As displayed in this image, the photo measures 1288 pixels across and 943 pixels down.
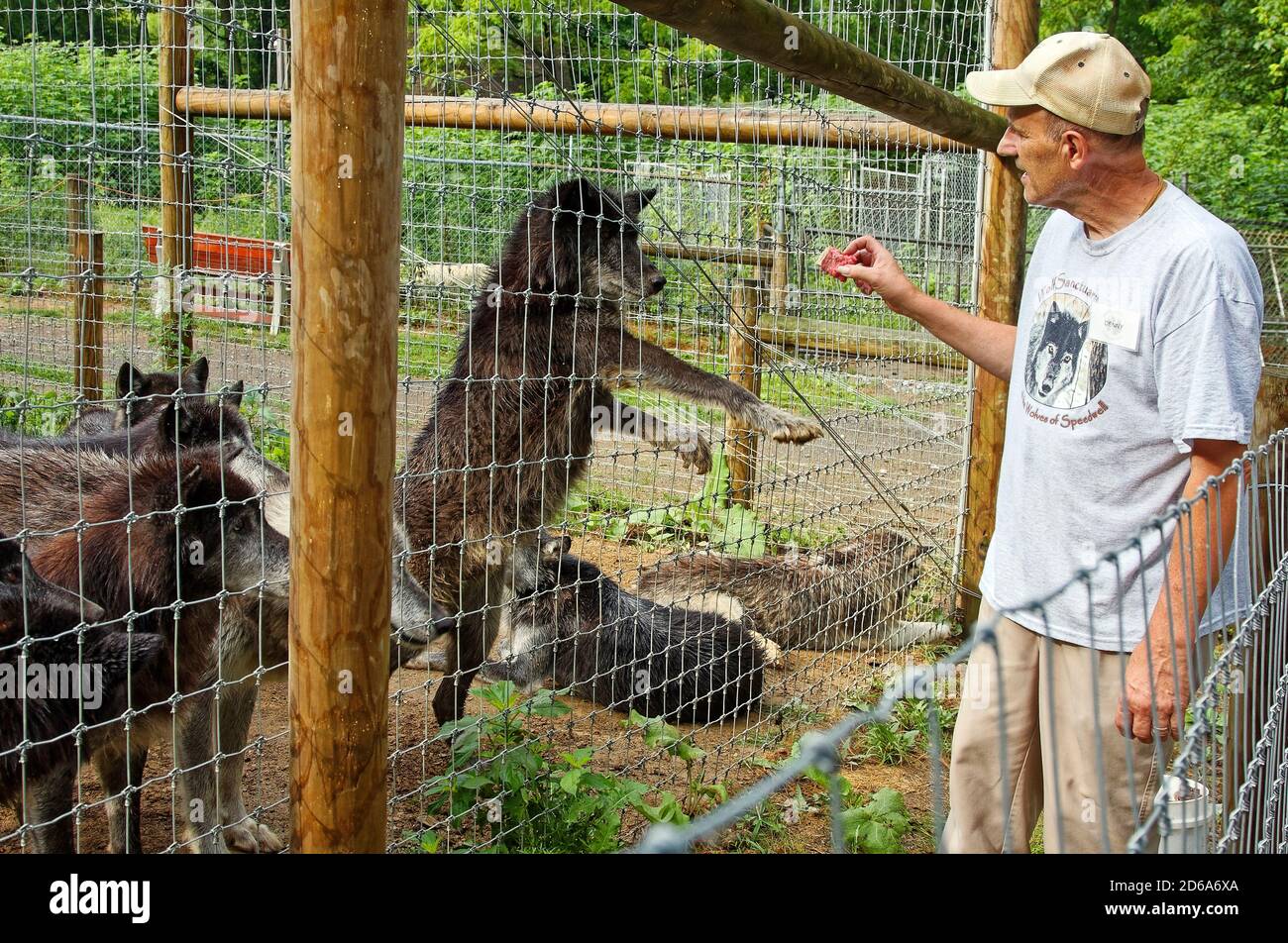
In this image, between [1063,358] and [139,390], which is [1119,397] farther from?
[139,390]

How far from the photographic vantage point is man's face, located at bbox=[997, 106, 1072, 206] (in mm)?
3043

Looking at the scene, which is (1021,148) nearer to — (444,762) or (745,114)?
(745,114)

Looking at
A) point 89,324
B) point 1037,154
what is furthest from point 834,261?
point 89,324

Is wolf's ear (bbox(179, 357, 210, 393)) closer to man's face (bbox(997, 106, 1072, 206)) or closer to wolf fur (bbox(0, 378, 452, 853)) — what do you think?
wolf fur (bbox(0, 378, 452, 853))

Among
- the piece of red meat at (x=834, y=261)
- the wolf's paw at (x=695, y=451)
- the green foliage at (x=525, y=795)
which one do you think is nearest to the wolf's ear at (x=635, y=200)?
the wolf's paw at (x=695, y=451)

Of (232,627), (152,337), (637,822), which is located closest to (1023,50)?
(637,822)

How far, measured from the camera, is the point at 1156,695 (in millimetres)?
2650

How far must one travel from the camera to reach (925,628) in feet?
21.8

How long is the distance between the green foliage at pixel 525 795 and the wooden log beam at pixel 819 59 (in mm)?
2212

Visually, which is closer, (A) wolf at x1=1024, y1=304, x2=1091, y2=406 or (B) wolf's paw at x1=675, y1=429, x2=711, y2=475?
(A) wolf at x1=1024, y1=304, x2=1091, y2=406

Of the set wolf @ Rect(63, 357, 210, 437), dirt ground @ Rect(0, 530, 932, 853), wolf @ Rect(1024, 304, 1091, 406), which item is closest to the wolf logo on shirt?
wolf @ Rect(1024, 304, 1091, 406)

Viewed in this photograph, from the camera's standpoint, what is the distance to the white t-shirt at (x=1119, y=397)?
9.03 ft

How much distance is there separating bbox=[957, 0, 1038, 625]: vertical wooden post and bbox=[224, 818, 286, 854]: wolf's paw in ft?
12.7

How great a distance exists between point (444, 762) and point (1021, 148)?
3.41 m
